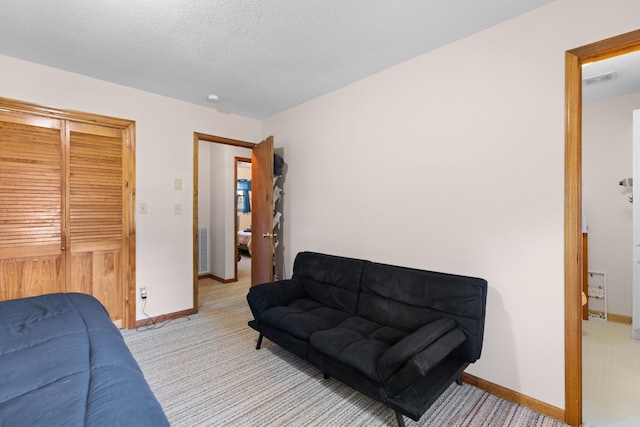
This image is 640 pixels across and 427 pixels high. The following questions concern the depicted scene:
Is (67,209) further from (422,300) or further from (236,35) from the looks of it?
(422,300)

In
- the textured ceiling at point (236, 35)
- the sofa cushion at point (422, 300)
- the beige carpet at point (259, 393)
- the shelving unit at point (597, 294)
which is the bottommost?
the beige carpet at point (259, 393)

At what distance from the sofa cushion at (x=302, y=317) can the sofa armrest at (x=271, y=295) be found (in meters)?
0.06

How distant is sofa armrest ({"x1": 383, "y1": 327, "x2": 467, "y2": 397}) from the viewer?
4.81 feet

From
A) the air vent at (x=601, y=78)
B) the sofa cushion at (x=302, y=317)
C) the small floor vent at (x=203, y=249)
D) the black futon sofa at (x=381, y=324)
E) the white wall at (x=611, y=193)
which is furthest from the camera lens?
the small floor vent at (x=203, y=249)

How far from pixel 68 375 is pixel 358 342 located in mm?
1482

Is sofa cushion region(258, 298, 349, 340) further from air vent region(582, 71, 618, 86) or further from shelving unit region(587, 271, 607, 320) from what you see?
air vent region(582, 71, 618, 86)

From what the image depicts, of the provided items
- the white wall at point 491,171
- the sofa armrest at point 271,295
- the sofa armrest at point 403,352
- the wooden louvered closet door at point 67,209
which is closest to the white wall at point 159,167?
the wooden louvered closet door at point 67,209

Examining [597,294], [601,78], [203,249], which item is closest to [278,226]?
[203,249]

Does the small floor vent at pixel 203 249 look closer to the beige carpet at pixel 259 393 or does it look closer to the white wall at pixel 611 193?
the beige carpet at pixel 259 393

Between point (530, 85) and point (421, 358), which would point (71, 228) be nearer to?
point (421, 358)

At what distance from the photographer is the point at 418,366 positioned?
145cm

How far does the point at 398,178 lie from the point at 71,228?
3144mm

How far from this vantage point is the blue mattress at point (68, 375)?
2.72 feet

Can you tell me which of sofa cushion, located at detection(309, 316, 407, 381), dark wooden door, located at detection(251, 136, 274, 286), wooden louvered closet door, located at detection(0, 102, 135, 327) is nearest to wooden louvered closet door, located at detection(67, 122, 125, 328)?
wooden louvered closet door, located at detection(0, 102, 135, 327)
